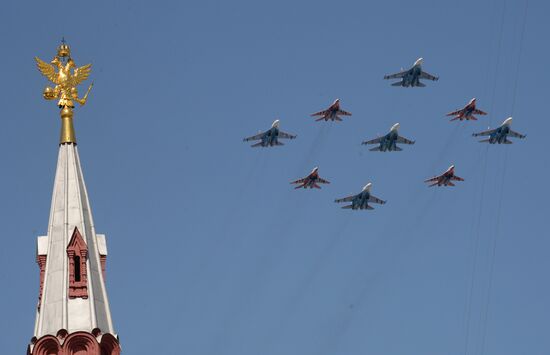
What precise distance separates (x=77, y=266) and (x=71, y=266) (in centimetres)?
44

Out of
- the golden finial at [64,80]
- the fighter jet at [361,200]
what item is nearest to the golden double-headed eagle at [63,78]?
the golden finial at [64,80]

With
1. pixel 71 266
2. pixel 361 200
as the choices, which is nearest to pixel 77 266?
pixel 71 266

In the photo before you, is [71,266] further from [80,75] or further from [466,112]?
[466,112]

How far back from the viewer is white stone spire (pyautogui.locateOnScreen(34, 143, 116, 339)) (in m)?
109

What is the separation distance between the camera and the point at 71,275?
364 ft

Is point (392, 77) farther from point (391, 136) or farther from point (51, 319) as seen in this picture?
point (51, 319)

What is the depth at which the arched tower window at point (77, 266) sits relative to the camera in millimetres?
110250

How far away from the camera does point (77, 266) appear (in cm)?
11169

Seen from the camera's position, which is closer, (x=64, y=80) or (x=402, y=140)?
(x=64, y=80)

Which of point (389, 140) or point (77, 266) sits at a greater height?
point (389, 140)

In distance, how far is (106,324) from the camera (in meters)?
109

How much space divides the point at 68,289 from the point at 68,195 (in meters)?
8.51

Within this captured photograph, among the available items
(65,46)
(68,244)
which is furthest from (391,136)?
(68,244)

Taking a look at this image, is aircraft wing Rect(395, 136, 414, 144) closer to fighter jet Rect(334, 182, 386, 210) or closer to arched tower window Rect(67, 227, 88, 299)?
fighter jet Rect(334, 182, 386, 210)
